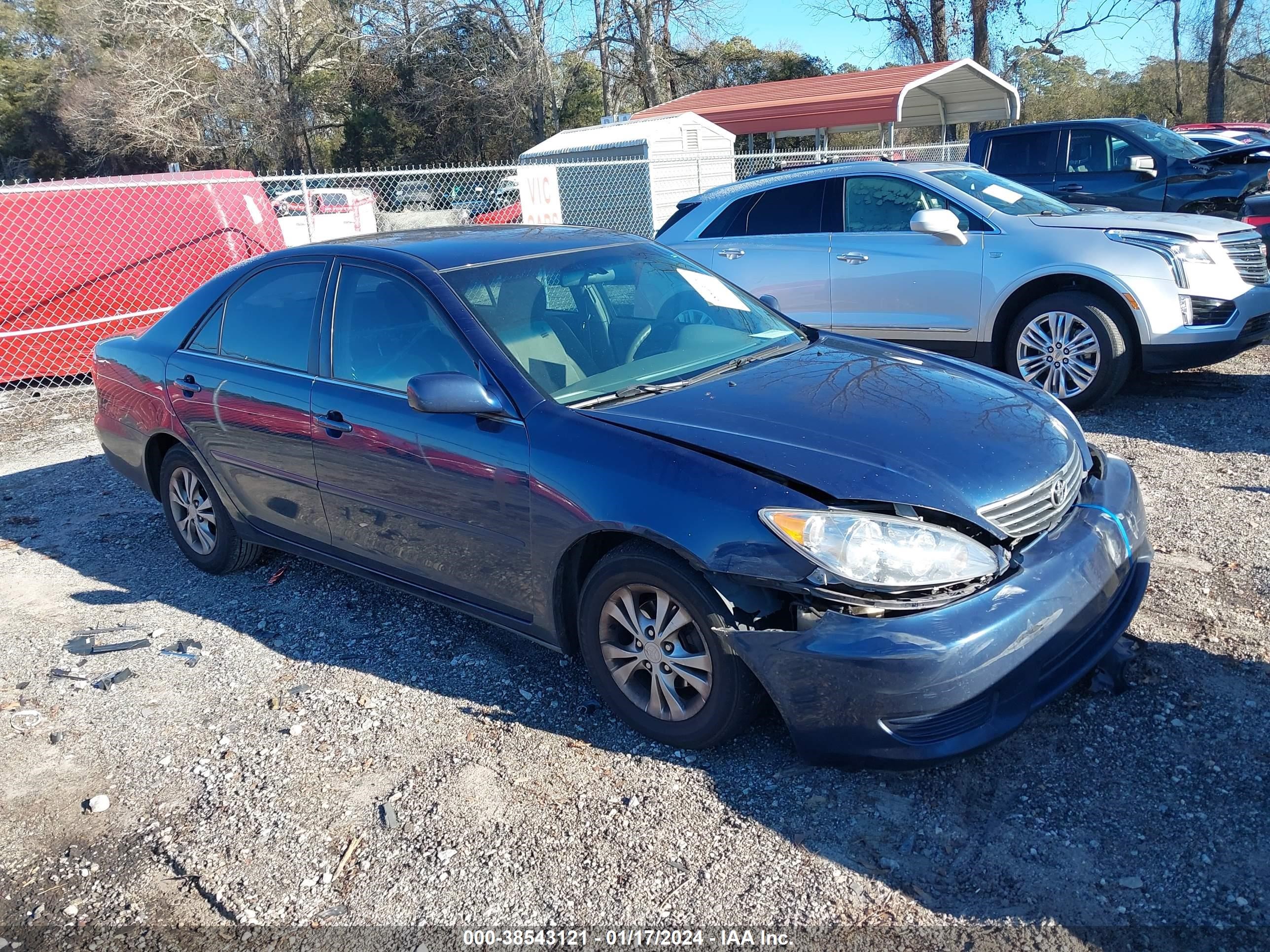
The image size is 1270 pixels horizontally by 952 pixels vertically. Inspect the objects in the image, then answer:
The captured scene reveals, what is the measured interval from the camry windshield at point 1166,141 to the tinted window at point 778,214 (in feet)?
18.4

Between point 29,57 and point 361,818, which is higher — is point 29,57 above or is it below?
above

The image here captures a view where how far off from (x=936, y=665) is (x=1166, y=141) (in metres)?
10.8

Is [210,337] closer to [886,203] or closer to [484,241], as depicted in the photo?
[484,241]

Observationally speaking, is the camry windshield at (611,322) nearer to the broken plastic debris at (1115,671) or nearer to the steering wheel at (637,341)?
the steering wheel at (637,341)

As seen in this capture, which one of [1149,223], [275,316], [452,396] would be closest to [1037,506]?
[452,396]

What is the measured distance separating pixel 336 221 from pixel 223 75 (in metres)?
22.4

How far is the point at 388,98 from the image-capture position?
1478 inches

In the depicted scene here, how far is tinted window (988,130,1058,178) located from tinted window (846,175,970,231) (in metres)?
5.36

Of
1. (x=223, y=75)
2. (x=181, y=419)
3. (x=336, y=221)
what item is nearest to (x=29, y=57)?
(x=223, y=75)

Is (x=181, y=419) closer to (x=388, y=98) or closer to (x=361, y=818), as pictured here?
(x=361, y=818)

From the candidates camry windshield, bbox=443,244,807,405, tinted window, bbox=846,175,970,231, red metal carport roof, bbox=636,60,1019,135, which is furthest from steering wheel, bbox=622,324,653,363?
red metal carport roof, bbox=636,60,1019,135

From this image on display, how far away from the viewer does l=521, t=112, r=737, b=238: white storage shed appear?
47.7 ft

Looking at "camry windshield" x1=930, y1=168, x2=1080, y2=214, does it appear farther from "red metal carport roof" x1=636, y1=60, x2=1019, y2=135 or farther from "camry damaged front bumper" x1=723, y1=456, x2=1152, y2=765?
"red metal carport roof" x1=636, y1=60, x2=1019, y2=135

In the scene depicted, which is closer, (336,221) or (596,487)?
(596,487)
